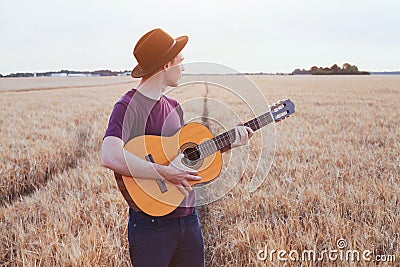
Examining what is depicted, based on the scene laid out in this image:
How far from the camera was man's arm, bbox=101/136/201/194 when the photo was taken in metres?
1.72

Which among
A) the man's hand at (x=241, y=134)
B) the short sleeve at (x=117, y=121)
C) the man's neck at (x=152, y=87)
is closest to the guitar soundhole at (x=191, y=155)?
the man's hand at (x=241, y=134)

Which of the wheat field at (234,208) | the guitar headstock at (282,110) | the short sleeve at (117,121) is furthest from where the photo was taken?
the wheat field at (234,208)

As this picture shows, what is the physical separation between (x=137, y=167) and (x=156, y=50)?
22.2 inches

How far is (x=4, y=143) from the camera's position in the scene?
19.7 ft

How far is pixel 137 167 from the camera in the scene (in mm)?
1825

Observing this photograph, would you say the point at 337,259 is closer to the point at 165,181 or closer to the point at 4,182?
the point at 165,181

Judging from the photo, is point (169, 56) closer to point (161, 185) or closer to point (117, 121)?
point (117, 121)

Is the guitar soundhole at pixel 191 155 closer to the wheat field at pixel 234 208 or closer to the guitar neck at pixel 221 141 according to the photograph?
the guitar neck at pixel 221 141

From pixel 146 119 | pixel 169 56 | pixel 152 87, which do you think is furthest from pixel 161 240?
pixel 169 56

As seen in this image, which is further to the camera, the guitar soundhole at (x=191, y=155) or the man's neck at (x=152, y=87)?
the guitar soundhole at (x=191, y=155)

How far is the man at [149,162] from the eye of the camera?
175 centimetres

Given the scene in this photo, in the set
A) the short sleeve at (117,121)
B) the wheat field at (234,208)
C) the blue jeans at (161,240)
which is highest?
the short sleeve at (117,121)

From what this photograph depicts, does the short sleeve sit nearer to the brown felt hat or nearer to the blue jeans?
the brown felt hat

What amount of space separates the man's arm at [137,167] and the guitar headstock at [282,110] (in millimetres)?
602
